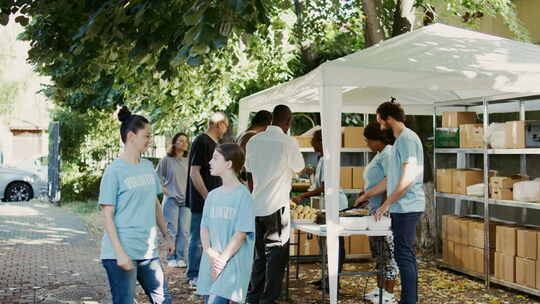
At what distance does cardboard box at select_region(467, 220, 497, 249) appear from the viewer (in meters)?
8.67

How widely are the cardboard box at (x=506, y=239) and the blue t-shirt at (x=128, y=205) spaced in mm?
5157

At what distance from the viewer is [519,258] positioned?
797cm

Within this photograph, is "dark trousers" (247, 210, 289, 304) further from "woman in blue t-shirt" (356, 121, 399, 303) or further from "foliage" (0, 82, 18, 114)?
"foliage" (0, 82, 18, 114)

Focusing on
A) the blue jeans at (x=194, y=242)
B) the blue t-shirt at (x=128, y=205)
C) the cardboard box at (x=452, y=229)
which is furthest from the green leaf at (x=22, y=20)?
the cardboard box at (x=452, y=229)

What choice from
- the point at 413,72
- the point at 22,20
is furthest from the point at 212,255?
the point at 22,20

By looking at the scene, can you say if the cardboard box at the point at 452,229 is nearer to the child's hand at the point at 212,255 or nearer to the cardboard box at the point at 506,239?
the cardboard box at the point at 506,239

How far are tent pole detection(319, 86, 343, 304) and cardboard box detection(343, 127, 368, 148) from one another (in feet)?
14.4

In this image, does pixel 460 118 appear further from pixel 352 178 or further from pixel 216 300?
pixel 216 300

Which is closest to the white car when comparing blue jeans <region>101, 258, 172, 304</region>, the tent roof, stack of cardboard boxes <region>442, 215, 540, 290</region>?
stack of cardboard boxes <region>442, 215, 540, 290</region>

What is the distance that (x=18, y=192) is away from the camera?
2259 centimetres

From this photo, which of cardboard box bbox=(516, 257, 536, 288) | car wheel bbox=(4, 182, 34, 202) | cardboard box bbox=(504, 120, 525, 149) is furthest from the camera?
car wheel bbox=(4, 182, 34, 202)

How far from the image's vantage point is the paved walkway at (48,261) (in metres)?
8.22

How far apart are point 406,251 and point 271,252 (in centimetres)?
130

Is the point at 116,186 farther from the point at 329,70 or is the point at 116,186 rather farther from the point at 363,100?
the point at 363,100
